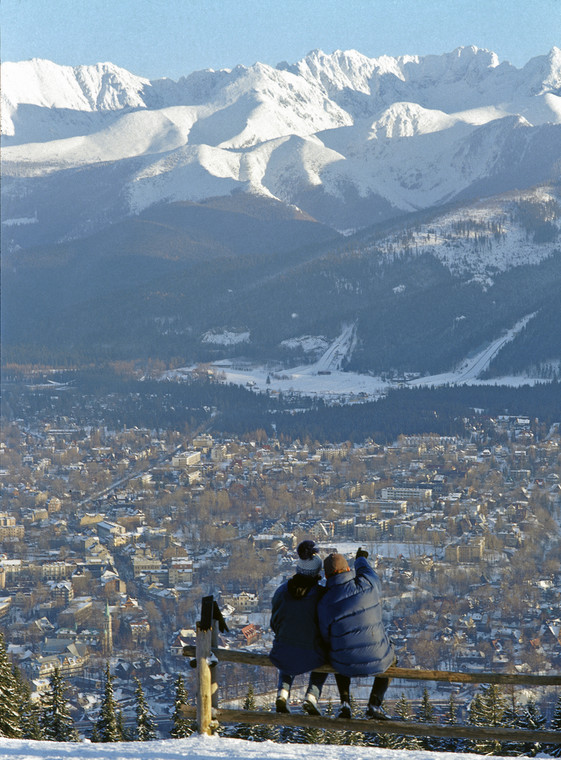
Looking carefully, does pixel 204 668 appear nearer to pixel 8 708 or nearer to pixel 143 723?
pixel 8 708

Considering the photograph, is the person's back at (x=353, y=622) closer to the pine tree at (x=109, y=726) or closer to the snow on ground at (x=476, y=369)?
the pine tree at (x=109, y=726)

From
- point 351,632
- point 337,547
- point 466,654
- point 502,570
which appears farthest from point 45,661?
point 351,632

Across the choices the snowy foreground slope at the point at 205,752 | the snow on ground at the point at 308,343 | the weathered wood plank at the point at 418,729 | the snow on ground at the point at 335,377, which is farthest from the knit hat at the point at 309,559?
the snow on ground at the point at 308,343

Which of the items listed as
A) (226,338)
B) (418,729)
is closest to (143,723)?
(418,729)

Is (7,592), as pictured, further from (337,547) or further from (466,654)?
(466,654)

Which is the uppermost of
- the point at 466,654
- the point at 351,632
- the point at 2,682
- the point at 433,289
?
the point at 433,289
